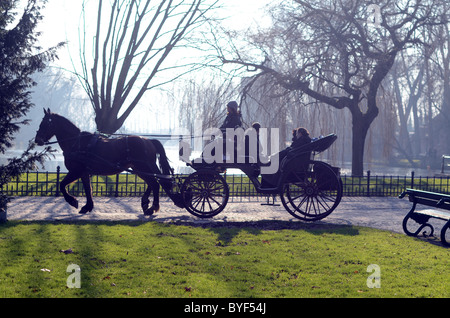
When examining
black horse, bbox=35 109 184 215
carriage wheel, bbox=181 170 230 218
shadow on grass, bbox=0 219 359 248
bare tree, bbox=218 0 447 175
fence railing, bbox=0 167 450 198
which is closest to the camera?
shadow on grass, bbox=0 219 359 248

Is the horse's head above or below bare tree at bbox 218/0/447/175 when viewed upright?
below

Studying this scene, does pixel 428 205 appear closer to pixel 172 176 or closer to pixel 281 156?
pixel 281 156

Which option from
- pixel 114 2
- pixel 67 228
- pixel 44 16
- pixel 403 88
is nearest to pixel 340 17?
pixel 114 2

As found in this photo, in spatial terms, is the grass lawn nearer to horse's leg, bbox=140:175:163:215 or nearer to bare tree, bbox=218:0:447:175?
horse's leg, bbox=140:175:163:215

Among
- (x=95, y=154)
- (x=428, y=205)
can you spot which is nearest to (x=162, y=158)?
(x=95, y=154)

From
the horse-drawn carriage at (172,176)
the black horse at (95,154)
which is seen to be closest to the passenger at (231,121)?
the horse-drawn carriage at (172,176)

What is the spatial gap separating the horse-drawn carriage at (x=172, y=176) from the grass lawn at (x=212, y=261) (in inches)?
47.0

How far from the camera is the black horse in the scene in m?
9.90

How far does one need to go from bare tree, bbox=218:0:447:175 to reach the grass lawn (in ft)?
33.5

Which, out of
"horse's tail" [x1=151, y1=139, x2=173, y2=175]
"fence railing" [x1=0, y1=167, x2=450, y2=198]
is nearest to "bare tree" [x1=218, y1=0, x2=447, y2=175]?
"fence railing" [x1=0, y1=167, x2=450, y2=198]

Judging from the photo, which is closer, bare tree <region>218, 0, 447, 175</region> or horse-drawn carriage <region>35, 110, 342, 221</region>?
horse-drawn carriage <region>35, 110, 342, 221</region>

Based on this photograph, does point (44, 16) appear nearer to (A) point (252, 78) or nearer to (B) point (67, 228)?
(B) point (67, 228)

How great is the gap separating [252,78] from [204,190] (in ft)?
32.1

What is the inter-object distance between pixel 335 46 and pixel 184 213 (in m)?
9.85
